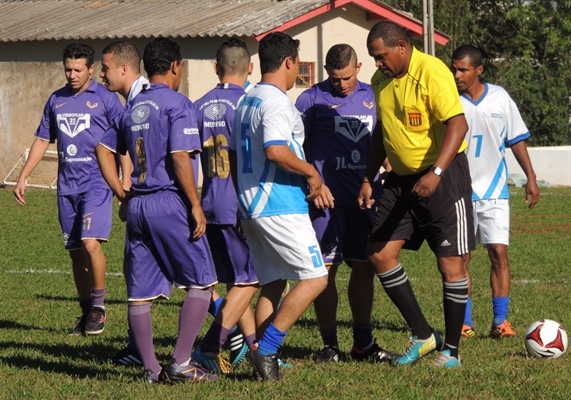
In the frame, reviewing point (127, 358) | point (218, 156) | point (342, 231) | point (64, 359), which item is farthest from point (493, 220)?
point (64, 359)

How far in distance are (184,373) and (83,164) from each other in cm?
313

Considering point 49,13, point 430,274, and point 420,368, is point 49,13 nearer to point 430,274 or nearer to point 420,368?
point 430,274

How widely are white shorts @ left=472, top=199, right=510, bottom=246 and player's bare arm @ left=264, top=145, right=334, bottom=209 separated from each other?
2893mm

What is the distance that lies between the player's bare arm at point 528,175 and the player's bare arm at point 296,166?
9.08ft

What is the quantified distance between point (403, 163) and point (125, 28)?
2137 cm

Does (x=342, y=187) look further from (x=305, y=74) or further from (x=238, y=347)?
(x=305, y=74)

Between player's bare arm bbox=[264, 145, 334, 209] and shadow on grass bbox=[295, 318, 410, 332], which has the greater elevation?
player's bare arm bbox=[264, 145, 334, 209]

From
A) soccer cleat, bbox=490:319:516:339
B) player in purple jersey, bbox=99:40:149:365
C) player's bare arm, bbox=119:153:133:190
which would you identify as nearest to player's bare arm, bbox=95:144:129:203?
player in purple jersey, bbox=99:40:149:365

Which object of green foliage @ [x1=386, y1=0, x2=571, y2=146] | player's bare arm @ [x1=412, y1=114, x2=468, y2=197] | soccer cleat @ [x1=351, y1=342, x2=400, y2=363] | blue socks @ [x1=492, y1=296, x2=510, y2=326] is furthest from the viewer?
green foliage @ [x1=386, y1=0, x2=571, y2=146]

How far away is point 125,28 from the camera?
27359 mm

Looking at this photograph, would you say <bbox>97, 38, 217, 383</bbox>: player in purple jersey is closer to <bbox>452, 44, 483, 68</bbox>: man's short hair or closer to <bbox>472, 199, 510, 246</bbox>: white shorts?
<bbox>452, 44, 483, 68</bbox>: man's short hair

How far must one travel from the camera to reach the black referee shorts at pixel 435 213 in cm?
697

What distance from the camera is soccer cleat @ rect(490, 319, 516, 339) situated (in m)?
8.52

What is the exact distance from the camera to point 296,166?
20.5ft
